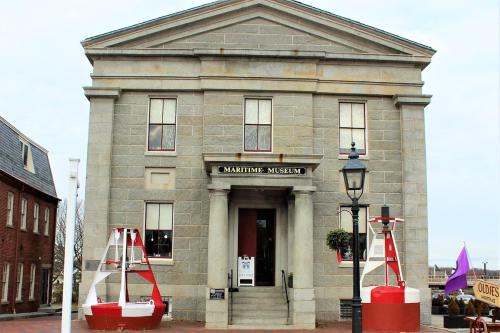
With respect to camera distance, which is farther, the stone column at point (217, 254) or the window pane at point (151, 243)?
the window pane at point (151, 243)

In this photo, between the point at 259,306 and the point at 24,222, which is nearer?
the point at 259,306

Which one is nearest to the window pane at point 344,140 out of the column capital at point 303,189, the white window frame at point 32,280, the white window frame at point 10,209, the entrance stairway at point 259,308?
the column capital at point 303,189

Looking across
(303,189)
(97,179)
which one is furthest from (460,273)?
(97,179)

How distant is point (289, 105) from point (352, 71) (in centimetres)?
267

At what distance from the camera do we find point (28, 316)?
30594mm

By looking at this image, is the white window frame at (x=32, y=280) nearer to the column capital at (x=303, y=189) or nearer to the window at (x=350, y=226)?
the window at (x=350, y=226)

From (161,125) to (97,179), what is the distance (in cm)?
294

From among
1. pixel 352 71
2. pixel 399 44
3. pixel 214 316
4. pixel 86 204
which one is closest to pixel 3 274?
pixel 86 204

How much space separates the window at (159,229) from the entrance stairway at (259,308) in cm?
292

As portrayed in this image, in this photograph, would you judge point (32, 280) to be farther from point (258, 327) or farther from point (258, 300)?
point (258, 327)

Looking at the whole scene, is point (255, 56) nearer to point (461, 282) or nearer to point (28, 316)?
point (461, 282)

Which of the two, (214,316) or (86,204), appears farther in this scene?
(86,204)

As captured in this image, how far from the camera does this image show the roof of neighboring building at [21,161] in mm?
31703

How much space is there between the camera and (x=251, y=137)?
76.5ft
